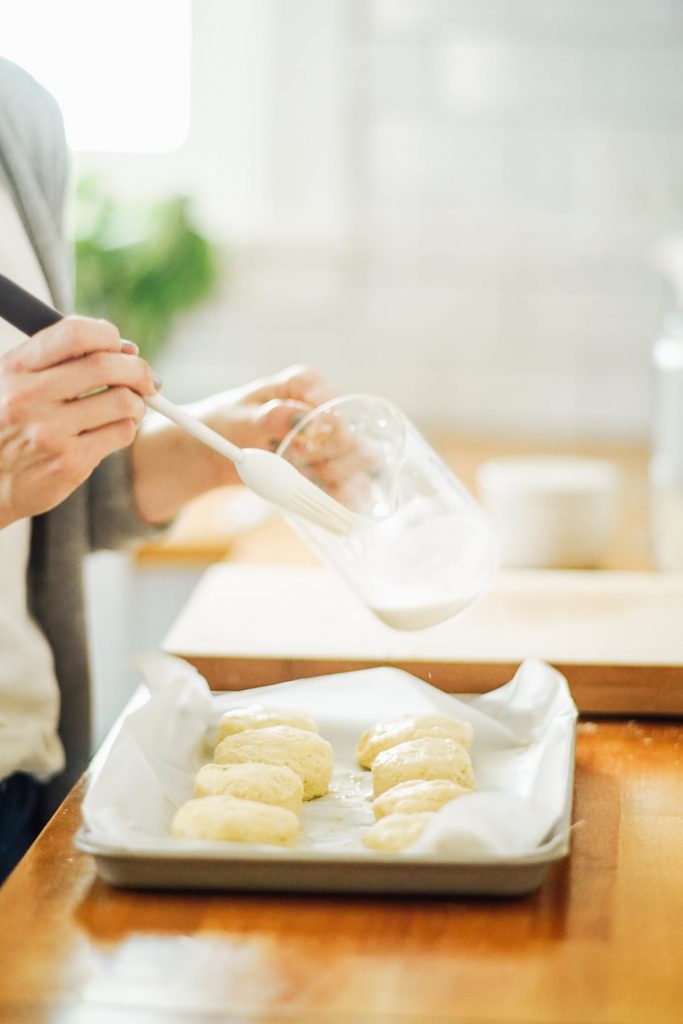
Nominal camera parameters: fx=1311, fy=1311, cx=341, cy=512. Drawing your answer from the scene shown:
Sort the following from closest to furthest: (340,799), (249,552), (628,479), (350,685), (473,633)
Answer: (340,799)
(350,685)
(473,633)
(249,552)
(628,479)

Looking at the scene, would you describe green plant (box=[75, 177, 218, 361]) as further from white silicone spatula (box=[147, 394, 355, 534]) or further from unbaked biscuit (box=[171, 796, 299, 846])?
unbaked biscuit (box=[171, 796, 299, 846])

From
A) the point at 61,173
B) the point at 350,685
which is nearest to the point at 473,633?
the point at 350,685

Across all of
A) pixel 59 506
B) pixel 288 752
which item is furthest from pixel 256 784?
pixel 59 506

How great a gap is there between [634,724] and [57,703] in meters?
0.53

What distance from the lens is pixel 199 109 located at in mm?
2812

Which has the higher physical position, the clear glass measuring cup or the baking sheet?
the clear glass measuring cup

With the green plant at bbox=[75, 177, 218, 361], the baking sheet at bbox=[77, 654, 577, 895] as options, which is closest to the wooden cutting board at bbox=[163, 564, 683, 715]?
the baking sheet at bbox=[77, 654, 577, 895]

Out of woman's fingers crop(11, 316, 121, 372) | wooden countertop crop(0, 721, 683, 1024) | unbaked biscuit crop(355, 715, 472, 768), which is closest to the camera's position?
wooden countertop crop(0, 721, 683, 1024)

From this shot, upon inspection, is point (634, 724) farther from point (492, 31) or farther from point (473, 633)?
point (492, 31)

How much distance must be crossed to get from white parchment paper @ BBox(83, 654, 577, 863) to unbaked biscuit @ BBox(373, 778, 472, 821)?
0.7 inches

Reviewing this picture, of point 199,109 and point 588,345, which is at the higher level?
point 199,109

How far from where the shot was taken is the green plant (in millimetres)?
2641

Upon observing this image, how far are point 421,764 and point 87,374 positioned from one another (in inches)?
13.1

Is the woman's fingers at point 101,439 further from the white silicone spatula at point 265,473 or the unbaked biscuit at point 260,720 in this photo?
the unbaked biscuit at point 260,720
